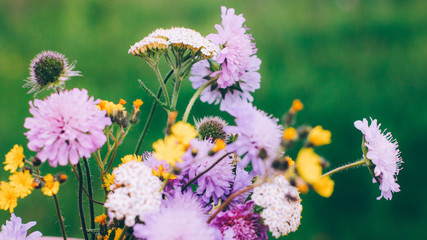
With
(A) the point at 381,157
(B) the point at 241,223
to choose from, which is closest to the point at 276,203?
(B) the point at 241,223

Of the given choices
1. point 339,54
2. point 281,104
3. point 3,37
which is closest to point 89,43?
point 3,37

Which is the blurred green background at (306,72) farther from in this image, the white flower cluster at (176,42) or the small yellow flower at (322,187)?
the small yellow flower at (322,187)

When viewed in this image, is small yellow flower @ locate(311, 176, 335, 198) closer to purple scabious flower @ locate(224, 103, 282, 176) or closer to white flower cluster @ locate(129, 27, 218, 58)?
purple scabious flower @ locate(224, 103, 282, 176)

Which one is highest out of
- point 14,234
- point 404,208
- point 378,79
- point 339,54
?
point 339,54

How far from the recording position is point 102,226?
55 cm

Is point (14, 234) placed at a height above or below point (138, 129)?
below

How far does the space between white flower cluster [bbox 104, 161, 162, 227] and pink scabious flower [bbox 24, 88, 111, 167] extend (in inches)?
2.2

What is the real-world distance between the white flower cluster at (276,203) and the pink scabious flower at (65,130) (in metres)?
0.20

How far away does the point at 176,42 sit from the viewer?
0.61m

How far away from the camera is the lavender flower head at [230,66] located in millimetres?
667

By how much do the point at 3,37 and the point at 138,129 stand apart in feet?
2.74

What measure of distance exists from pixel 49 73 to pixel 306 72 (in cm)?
137

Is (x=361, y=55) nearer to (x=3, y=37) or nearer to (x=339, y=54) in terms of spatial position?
(x=339, y=54)

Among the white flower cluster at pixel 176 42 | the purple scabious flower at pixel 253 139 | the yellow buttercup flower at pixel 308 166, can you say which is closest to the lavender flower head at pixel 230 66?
the white flower cluster at pixel 176 42
